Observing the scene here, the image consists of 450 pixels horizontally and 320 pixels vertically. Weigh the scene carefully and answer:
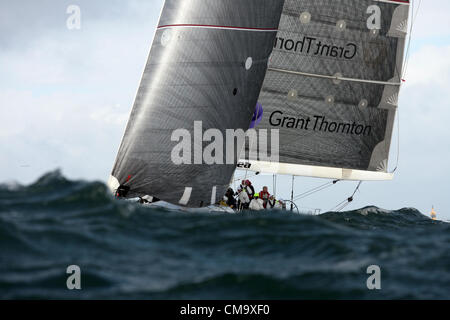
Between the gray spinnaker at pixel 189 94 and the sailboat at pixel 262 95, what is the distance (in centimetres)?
2

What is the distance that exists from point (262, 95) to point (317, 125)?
7.27 feet

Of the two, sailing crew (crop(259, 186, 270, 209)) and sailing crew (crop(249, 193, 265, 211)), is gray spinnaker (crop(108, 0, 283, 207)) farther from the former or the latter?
sailing crew (crop(259, 186, 270, 209))

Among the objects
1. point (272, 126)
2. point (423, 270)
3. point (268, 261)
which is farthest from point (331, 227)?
point (272, 126)

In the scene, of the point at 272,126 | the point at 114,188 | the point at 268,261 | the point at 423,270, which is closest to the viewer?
the point at 268,261

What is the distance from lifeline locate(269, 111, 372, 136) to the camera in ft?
62.3

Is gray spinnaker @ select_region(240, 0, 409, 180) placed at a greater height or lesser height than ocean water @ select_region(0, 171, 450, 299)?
greater

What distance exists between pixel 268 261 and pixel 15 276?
2875mm

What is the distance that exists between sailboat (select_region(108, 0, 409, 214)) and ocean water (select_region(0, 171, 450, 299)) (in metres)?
3.33

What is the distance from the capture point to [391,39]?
19.8 m

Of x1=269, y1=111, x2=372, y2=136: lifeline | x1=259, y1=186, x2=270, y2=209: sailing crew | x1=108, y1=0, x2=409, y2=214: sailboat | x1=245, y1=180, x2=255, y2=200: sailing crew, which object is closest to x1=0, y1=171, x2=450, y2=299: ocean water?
x1=108, y1=0, x2=409, y2=214: sailboat

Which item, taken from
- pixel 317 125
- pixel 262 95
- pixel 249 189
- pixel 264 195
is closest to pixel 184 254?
pixel 264 195

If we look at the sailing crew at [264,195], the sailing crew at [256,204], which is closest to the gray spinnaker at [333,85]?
the sailing crew at [264,195]
